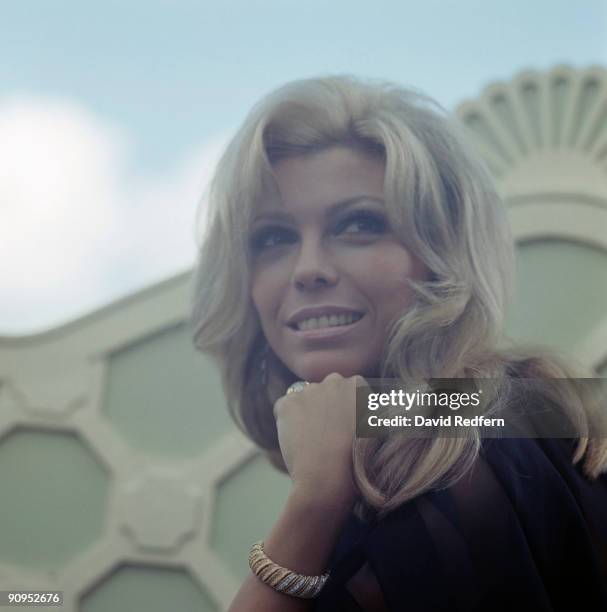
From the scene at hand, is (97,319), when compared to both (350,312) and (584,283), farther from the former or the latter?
(584,283)

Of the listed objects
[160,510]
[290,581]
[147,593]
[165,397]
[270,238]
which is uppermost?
[270,238]

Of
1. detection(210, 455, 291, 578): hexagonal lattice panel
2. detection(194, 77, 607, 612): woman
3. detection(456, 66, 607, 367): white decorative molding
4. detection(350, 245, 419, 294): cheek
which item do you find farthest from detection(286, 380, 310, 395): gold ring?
detection(456, 66, 607, 367): white decorative molding

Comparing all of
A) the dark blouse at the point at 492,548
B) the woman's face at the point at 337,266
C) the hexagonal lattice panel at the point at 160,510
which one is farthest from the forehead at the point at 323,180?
the hexagonal lattice panel at the point at 160,510

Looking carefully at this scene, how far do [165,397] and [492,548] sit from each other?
82 cm

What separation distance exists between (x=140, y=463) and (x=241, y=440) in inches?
6.8

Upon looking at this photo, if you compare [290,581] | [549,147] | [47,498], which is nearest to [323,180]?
[290,581]

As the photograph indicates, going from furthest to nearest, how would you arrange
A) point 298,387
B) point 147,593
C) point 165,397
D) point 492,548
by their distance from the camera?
point 165,397 < point 147,593 < point 298,387 < point 492,548

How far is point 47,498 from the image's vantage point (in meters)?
1.23

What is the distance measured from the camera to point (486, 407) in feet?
2.35

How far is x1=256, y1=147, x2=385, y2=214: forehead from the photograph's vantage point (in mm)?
799

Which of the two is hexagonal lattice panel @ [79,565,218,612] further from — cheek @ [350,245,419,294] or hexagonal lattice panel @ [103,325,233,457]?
cheek @ [350,245,419,294]

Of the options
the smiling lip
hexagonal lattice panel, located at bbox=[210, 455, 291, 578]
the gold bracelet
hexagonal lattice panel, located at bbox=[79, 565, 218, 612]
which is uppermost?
the smiling lip

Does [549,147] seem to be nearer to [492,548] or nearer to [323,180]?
[323,180]

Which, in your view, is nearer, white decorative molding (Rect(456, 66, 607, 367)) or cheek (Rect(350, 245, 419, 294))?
cheek (Rect(350, 245, 419, 294))
